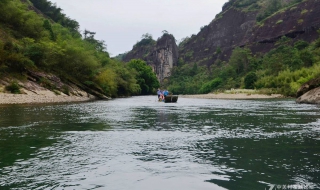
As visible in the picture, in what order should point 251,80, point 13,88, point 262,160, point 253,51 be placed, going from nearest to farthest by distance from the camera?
point 262,160 → point 13,88 → point 251,80 → point 253,51

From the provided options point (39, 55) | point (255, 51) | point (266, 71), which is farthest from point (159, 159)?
point (255, 51)

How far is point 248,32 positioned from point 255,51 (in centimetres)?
2085

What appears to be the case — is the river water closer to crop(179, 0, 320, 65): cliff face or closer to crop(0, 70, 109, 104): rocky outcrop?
crop(0, 70, 109, 104): rocky outcrop

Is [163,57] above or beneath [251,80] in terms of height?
above

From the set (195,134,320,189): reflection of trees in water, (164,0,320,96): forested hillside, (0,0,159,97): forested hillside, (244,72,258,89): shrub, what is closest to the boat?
(0,0,159,97): forested hillside

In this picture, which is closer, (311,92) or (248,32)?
(311,92)

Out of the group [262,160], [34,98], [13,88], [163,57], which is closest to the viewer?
[262,160]

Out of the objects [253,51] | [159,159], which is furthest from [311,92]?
[253,51]

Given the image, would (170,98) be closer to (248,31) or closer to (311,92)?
(311,92)

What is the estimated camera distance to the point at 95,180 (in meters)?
5.83

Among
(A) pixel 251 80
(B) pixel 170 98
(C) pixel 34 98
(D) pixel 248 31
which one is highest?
(D) pixel 248 31

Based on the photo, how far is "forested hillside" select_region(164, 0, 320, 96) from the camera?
63.5m

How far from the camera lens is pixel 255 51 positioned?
12550cm

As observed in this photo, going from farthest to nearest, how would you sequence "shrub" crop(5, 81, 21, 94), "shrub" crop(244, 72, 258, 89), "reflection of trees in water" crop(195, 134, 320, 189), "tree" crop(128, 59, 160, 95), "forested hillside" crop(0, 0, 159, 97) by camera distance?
"tree" crop(128, 59, 160, 95) < "shrub" crop(244, 72, 258, 89) < "forested hillside" crop(0, 0, 159, 97) < "shrub" crop(5, 81, 21, 94) < "reflection of trees in water" crop(195, 134, 320, 189)
